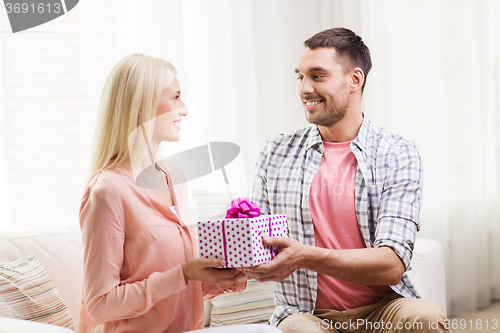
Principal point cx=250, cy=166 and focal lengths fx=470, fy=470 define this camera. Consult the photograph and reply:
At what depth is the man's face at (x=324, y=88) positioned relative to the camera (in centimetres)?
155

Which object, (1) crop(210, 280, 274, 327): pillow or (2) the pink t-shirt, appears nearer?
(2) the pink t-shirt

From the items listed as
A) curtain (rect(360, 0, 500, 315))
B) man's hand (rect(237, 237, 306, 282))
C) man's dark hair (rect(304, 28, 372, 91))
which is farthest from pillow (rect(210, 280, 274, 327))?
curtain (rect(360, 0, 500, 315))

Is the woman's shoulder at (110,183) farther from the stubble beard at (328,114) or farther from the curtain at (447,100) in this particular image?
the curtain at (447,100)

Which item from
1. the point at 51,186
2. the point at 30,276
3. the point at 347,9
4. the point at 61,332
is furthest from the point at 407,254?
the point at 347,9

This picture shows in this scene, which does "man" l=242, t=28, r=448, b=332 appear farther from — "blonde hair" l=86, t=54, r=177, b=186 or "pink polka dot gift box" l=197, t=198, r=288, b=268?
"blonde hair" l=86, t=54, r=177, b=186

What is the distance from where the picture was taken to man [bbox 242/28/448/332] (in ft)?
4.23

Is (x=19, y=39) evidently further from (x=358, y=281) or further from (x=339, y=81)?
(x=358, y=281)

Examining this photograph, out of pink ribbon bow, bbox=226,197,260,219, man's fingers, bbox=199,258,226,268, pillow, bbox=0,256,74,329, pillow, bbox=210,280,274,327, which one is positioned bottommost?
pillow, bbox=210,280,274,327

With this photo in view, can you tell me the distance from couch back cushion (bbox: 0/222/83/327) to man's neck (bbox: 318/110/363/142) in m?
0.95

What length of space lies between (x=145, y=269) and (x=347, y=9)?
2324mm

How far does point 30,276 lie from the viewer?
1374mm

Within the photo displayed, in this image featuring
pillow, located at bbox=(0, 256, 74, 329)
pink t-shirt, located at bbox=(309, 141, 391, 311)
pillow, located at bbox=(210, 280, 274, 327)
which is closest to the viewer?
pillow, located at bbox=(0, 256, 74, 329)

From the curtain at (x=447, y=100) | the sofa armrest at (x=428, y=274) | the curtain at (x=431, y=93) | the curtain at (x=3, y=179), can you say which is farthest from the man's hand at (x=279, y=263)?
the curtain at (x=447, y=100)

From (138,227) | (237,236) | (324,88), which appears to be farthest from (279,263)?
(324,88)
